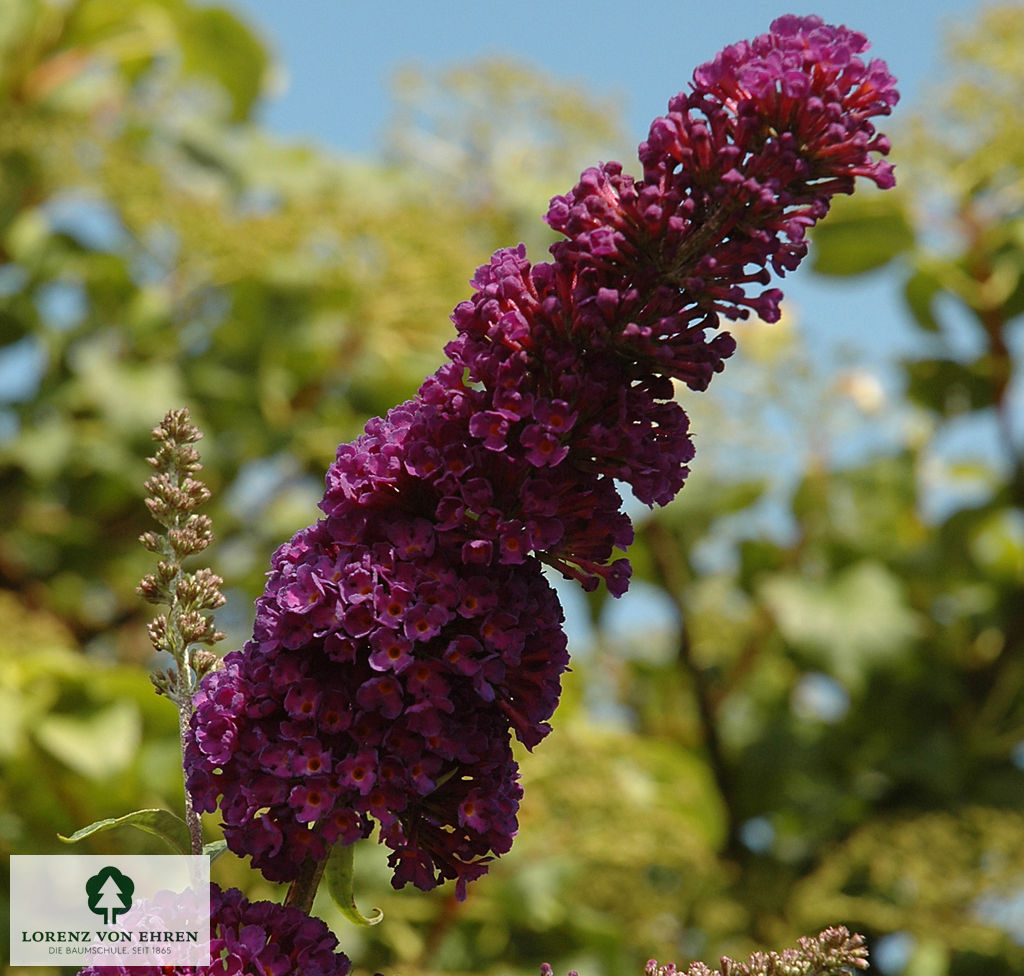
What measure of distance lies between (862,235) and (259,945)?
4.37 metres

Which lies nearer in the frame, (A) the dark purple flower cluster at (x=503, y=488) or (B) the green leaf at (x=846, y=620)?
(A) the dark purple flower cluster at (x=503, y=488)

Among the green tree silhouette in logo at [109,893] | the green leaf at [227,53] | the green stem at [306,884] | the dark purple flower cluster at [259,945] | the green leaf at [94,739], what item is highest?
the green leaf at [227,53]

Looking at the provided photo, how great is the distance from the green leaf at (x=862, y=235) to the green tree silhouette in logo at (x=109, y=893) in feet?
12.9

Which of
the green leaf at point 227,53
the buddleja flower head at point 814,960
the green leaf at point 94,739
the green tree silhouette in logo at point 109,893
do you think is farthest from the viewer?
the green leaf at point 227,53

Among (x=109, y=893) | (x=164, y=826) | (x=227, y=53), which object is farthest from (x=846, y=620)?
(x=164, y=826)

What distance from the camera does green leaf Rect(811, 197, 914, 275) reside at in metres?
4.72

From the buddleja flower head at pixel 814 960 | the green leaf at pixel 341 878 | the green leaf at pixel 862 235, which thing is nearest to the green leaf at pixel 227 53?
the green leaf at pixel 862 235

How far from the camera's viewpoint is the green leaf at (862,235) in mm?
4723

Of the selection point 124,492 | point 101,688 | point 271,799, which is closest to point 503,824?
point 271,799

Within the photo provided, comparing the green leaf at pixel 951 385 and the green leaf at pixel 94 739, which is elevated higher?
the green leaf at pixel 951 385

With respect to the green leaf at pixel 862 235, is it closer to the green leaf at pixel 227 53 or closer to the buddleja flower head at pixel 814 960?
the green leaf at pixel 227 53

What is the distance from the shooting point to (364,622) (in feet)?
3.16

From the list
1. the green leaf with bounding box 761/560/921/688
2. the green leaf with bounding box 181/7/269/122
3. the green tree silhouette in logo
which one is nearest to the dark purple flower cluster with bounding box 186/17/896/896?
the green tree silhouette in logo

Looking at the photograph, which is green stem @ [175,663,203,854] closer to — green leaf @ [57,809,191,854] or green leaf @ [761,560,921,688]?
green leaf @ [57,809,191,854]
